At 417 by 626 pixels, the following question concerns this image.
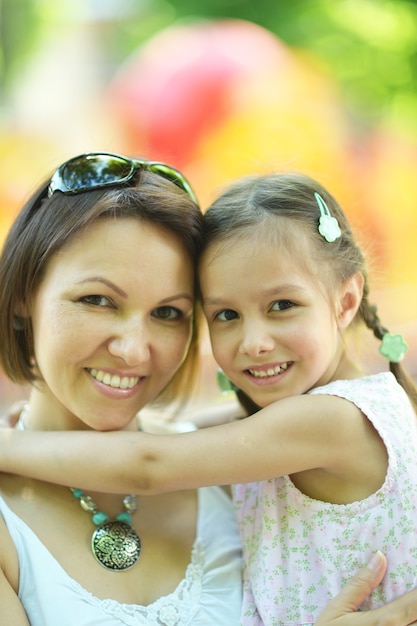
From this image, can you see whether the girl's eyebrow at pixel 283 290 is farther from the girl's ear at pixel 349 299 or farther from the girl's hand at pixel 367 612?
the girl's hand at pixel 367 612

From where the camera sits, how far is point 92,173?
1670mm

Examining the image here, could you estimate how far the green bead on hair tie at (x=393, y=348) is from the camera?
182 centimetres

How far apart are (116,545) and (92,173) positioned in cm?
79

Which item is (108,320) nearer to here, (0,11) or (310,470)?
(310,470)

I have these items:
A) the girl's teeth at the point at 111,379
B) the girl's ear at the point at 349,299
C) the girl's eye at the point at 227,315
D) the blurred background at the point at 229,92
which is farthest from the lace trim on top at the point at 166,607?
the blurred background at the point at 229,92

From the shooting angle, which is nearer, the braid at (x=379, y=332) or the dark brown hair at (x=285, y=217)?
the dark brown hair at (x=285, y=217)

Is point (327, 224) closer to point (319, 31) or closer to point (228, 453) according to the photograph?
point (228, 453)

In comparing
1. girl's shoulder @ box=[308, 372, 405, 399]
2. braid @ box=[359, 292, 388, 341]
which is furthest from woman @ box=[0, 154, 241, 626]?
braid @ box=[359, 292, 388, 341]

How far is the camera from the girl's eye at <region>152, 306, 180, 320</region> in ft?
5.45

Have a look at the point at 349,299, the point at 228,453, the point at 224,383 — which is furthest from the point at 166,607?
the point at 349,299

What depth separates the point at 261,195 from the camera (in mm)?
1702

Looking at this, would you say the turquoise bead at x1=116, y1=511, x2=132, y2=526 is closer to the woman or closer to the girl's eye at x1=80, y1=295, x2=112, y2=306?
the woman

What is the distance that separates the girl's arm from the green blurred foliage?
151 inches

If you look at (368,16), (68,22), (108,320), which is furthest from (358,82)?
(108,320)
